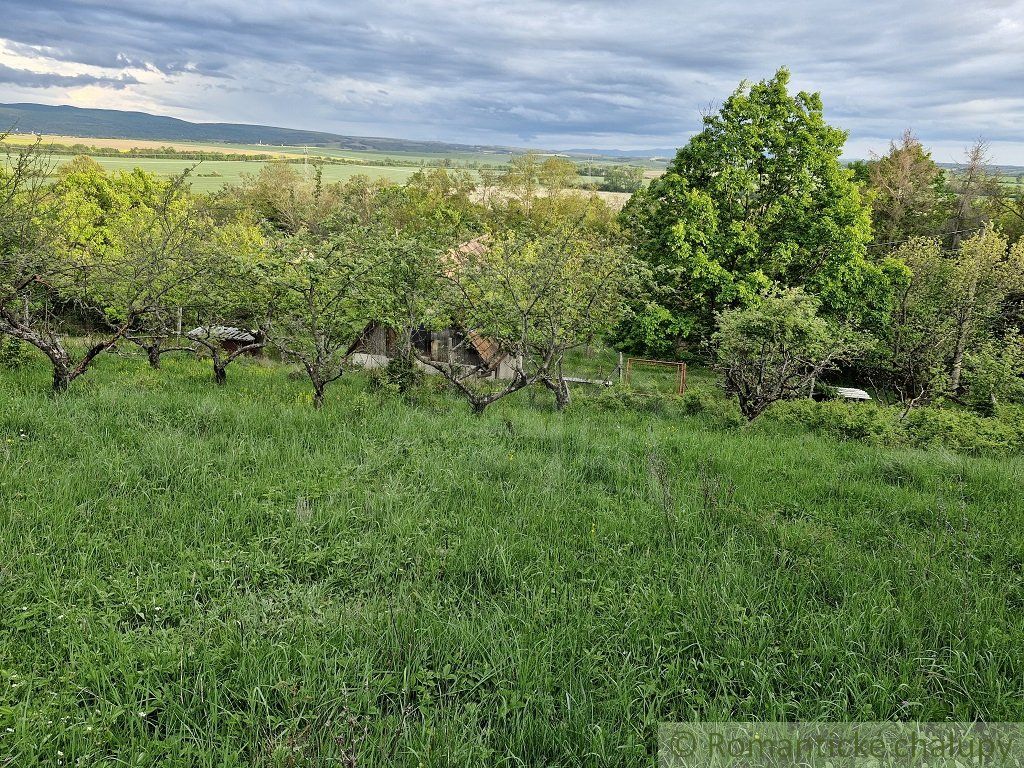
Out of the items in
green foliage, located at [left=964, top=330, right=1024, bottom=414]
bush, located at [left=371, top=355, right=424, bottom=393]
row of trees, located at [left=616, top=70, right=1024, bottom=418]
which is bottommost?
bush, located at [left=371, top=355, right=424, bottom=393]

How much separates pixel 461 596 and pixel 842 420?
9856 mm

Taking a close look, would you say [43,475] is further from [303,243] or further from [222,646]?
[303,243]

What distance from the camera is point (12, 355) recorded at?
488 inches

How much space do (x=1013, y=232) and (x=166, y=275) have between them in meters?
41.6

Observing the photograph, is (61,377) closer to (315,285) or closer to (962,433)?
(315,285)

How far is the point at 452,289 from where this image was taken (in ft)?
40.6

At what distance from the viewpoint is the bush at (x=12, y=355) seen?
40.3 feet

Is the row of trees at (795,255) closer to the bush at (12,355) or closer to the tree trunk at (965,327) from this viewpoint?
the tree trunk at (965,327)

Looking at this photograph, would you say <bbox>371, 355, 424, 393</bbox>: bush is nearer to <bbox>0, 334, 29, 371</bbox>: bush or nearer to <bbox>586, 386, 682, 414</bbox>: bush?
<bbox>586, 386, 682, 414</bbox>: bush

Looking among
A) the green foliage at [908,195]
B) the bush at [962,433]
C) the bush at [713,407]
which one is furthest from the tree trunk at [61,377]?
the green foliage at [908,195]

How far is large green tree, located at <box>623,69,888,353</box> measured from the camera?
2036 cm

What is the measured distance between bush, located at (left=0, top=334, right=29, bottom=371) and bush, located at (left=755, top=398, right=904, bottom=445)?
598 inches

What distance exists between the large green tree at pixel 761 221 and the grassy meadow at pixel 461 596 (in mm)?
13933

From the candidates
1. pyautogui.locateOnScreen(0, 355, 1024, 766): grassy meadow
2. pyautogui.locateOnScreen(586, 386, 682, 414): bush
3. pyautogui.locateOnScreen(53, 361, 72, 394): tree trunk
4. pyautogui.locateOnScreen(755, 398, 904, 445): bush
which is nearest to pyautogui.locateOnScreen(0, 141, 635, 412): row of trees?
pyautogui.locateOnScreen(53, 361, 72, 394): tree trunk
